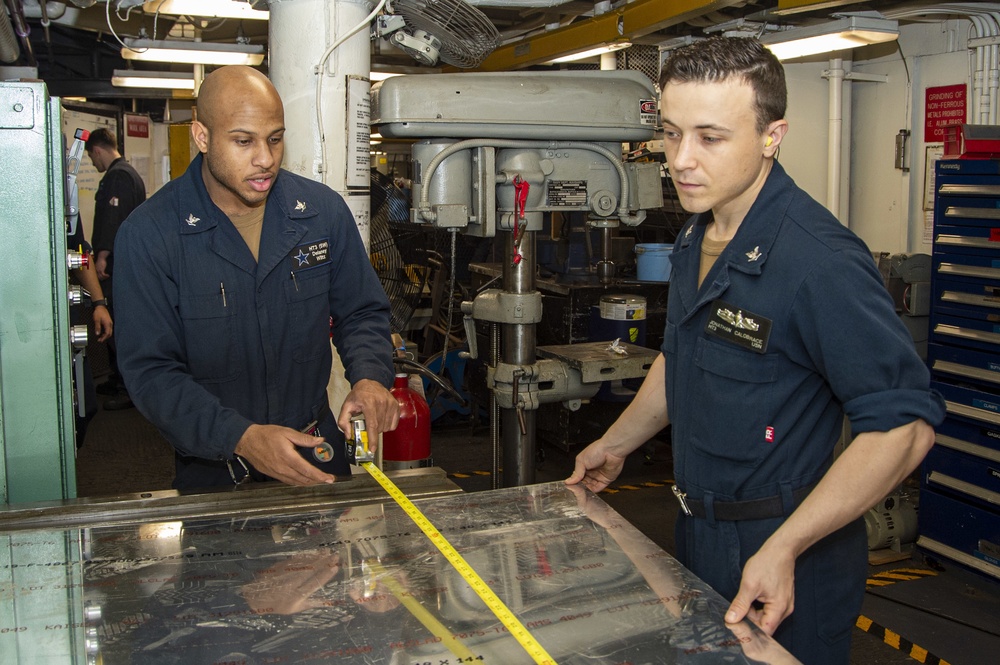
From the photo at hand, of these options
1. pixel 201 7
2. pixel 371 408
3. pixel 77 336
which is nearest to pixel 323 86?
pixel 77 336

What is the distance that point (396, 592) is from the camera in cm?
152

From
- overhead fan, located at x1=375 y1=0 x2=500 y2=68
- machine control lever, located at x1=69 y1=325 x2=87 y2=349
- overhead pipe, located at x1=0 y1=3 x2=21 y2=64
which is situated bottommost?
machine control lever, located at x1=69 y1=325 x2=87 y2=349

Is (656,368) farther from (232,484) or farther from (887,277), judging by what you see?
(887,277)

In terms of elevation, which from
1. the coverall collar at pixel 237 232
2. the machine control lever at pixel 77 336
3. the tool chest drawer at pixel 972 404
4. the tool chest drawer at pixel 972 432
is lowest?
the tool chest drawer at pixel 972 432

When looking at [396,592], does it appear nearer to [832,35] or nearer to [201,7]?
[201,7]

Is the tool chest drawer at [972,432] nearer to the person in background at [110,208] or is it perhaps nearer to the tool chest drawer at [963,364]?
the tool chest drawer at [963,364]

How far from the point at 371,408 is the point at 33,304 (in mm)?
842

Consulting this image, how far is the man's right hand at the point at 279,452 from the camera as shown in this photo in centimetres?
190

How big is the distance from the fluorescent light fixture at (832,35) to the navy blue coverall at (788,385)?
2.82m

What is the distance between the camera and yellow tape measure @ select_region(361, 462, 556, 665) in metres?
1.33

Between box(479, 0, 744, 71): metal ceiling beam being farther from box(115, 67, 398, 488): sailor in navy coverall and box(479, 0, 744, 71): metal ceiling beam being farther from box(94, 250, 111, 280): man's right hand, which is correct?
box(94, 250, 111, 280): man's right hand

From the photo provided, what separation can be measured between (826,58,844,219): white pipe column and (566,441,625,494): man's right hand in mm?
3466

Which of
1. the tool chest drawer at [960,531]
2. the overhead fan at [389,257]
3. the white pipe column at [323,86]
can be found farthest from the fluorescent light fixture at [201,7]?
the tool chest drawer at [960,531]

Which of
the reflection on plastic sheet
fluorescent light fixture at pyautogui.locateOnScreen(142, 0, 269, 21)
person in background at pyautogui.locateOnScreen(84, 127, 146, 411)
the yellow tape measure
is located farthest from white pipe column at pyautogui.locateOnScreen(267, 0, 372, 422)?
person in background at pyautogui.locateOnScreen(84, 127, 146, 411)
